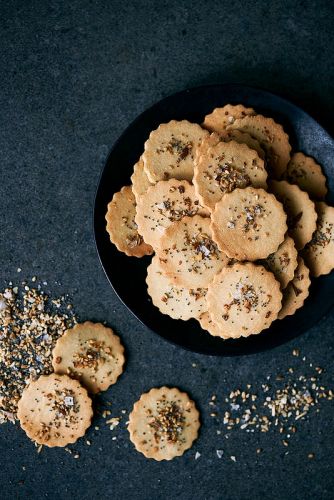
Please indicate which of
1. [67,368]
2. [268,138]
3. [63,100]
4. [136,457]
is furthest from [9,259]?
[268,138]

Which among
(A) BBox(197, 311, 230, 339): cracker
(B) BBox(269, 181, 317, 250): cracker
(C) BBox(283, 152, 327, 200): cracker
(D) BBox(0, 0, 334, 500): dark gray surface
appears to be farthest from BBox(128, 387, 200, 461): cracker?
(C) BBox(283, 152, 327, 200): cracker

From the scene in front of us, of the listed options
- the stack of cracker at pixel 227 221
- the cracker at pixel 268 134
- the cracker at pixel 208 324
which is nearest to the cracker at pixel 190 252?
the stack of cracker at pixel 227 221

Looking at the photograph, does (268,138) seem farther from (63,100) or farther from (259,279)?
(63,100)

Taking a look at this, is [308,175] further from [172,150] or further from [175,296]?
[175,296]

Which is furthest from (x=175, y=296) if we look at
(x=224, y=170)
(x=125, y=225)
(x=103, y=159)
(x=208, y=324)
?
(x=103, y=159)

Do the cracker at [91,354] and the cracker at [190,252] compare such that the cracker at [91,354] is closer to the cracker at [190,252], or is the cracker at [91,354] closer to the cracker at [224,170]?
the cracker at [190,252]
